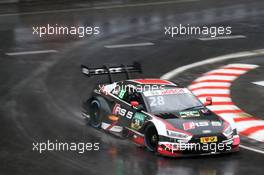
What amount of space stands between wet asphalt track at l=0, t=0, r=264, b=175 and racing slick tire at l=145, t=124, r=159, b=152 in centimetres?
20

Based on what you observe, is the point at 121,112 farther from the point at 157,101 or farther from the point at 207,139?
the point at 207,139

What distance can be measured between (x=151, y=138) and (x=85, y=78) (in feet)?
25.5

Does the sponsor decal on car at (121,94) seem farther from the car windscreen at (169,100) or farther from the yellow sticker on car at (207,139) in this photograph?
the yellow sticker on car at (207,139)

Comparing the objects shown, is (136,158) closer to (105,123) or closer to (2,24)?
(105,123)

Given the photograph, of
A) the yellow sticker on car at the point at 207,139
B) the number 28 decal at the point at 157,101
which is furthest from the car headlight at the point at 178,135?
the number 28 decal at the point at 157,101

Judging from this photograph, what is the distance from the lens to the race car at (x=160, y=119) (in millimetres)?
17344

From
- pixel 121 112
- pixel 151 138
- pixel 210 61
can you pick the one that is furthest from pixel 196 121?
pixel 210 61

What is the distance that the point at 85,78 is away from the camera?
2525 centimetres

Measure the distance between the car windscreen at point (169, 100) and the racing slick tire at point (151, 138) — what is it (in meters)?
0.58

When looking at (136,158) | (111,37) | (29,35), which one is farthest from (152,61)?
(136,158)

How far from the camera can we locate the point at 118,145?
60.5 feet

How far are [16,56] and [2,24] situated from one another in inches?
191

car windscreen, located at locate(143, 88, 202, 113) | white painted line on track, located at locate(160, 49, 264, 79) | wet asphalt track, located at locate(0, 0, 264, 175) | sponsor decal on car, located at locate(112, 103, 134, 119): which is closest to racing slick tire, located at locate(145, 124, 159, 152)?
wet asphalt track, located at locate(0, 0, 264, 175)

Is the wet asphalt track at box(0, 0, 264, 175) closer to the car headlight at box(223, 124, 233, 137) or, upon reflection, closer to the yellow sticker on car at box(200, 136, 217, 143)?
the yellow sticker on car at box(200, 136, 217, 143)
